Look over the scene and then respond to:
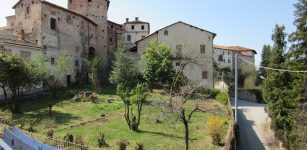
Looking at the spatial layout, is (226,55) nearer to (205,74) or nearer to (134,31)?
(134,31)

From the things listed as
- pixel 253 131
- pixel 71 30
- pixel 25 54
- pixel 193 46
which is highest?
pixel 71 30

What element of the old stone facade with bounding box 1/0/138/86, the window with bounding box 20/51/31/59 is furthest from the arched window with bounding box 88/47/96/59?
the window with bounding box 20/51/31/59

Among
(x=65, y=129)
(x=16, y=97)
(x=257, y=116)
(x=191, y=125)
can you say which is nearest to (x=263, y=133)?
(x=257, y=116)

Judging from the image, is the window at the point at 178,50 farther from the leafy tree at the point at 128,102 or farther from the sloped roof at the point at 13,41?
the leafy tree at the point at 128,102

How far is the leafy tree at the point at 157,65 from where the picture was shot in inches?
1652

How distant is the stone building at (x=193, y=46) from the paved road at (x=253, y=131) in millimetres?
7112

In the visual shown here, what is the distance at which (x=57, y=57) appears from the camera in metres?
43.8

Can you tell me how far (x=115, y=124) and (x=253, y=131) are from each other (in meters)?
16.8

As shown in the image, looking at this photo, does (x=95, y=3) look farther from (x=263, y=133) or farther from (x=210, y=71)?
(x=263, y=133)

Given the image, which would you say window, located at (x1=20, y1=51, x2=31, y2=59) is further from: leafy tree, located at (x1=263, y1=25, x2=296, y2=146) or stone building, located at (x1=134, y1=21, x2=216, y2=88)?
leafy tree, located at (x1=263, y1=25, x2=296, y2=146)

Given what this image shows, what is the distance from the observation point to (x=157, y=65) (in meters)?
42.4

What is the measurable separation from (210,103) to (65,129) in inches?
790

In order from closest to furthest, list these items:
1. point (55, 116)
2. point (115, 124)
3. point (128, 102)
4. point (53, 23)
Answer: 1. point (115, 124)
2. point (128, 102)
3. point (55, 116)
4. point (53, 23)

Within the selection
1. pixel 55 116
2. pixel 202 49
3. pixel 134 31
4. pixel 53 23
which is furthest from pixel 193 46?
pixel 55 116
